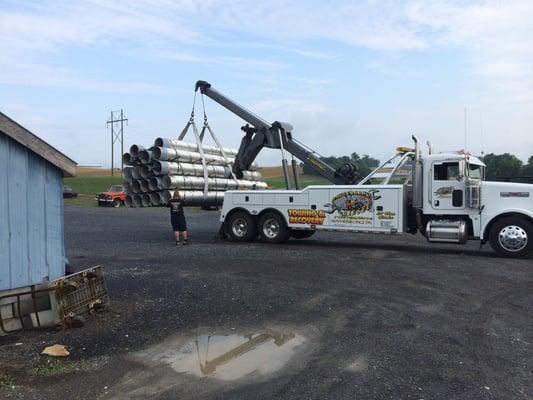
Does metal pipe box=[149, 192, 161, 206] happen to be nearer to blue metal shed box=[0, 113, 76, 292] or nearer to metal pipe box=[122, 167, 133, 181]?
metal pipe box=[122, 167, 133, 181]

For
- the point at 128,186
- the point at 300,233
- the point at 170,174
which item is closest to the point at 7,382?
the point at 170,174

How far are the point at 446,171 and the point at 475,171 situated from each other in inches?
31.7

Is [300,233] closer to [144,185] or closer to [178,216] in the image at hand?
[178,216]

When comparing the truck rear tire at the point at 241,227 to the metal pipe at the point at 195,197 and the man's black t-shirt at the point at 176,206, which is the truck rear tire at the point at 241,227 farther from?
the man's black t-shirt at the point at 176,206

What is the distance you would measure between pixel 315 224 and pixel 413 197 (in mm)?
2835

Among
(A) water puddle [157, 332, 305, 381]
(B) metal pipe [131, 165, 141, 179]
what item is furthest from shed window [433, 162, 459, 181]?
(A) water puddle [157, 332, 305, 381]

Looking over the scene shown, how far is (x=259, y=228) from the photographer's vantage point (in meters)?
16.2

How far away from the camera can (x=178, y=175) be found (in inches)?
591

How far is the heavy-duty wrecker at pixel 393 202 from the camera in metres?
13.1

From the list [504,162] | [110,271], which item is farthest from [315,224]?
[504,162]

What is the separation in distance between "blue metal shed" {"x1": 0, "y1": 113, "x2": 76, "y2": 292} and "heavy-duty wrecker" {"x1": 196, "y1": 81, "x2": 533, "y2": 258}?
28.6 ft

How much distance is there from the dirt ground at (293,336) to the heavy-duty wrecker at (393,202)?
1.81 metres

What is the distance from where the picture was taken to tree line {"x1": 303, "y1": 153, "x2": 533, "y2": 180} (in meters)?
16.2

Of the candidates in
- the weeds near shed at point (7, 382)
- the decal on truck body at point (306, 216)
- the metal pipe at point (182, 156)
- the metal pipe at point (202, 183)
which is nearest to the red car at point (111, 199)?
the metal pipe at point (202, 183)
